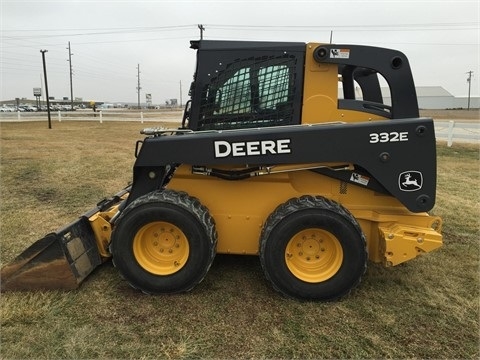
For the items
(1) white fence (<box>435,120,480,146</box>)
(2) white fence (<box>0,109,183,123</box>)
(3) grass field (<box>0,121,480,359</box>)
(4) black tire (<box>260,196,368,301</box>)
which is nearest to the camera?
(3) grass field (<box>0,121,480,359</box>)

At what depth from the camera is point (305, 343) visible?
9.73 ft

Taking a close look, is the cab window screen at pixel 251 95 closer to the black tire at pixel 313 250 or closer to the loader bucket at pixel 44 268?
the black tire at pixel 313 250

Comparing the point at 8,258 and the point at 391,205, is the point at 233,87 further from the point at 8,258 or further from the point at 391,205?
the point at 8,258

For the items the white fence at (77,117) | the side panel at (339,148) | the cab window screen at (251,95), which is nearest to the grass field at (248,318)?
the side panel at (339,148)

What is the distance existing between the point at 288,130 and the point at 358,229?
99 cm

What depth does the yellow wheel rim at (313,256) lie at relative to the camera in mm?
3527

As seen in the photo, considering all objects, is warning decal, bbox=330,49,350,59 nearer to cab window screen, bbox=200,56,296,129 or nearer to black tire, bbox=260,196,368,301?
cab window screen, bbox=200,56,296,129

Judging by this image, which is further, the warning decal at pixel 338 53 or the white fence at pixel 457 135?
the white fence at pixel 457 135

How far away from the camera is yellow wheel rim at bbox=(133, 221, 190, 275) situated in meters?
3.63

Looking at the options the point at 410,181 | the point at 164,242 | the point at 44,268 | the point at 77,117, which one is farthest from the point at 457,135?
the point at 77,117

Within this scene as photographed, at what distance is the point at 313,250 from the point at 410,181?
1.01 m

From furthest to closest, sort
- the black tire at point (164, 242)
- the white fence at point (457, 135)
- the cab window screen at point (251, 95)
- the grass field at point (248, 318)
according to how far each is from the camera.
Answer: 1. the white fence at point (457, 135)
2. the cab window screen at point (251, 95)
3. the black tire at point (164, 242)
4. the grass field at point (248, 318)

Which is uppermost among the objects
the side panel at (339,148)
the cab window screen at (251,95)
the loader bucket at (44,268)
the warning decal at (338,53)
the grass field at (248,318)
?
the warning decal at (338,53)

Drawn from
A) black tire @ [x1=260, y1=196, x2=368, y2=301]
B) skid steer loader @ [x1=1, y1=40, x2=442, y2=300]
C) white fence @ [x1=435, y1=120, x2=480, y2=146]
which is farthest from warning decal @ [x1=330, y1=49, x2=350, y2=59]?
white fence @ [x1=435, y1=120, x2=480, y2=146]
